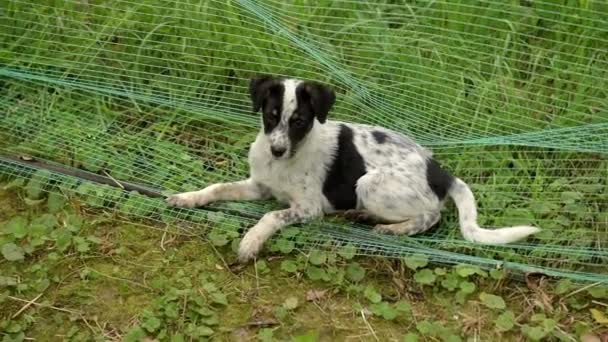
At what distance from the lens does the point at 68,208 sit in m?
4.35

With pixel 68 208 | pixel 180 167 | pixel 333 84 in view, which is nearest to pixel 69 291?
pixel 68 208

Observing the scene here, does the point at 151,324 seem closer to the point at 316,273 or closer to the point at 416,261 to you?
the point at 316,273

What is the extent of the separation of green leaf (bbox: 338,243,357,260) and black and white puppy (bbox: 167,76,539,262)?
0.22 metres

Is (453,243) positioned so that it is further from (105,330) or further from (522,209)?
(105,330)

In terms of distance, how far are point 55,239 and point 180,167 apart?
0.87 metres

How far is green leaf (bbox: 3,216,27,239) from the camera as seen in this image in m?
4.13

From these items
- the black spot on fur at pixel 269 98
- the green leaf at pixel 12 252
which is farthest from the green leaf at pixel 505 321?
the green leaf at pixel 12 252

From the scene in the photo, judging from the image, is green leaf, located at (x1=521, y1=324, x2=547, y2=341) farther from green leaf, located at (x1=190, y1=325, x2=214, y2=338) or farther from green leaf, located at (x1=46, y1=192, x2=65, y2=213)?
green leaf, located at (x1=46, y1=192, x2=65, y2=213)

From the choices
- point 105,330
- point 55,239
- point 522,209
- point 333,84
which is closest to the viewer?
point 105,330

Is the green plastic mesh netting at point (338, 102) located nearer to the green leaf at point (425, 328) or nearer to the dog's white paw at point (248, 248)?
the dog's white paw at point (248, 248)

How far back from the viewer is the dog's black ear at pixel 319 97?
3.99m

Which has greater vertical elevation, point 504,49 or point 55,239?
point 504,49

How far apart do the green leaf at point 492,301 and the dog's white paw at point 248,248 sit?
1.12m

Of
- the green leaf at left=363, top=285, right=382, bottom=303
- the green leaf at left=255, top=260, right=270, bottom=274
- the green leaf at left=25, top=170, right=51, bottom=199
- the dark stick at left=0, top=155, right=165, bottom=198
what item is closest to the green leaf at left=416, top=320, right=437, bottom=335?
the green leaf at left=363, top=285, right=382, bottom=303
